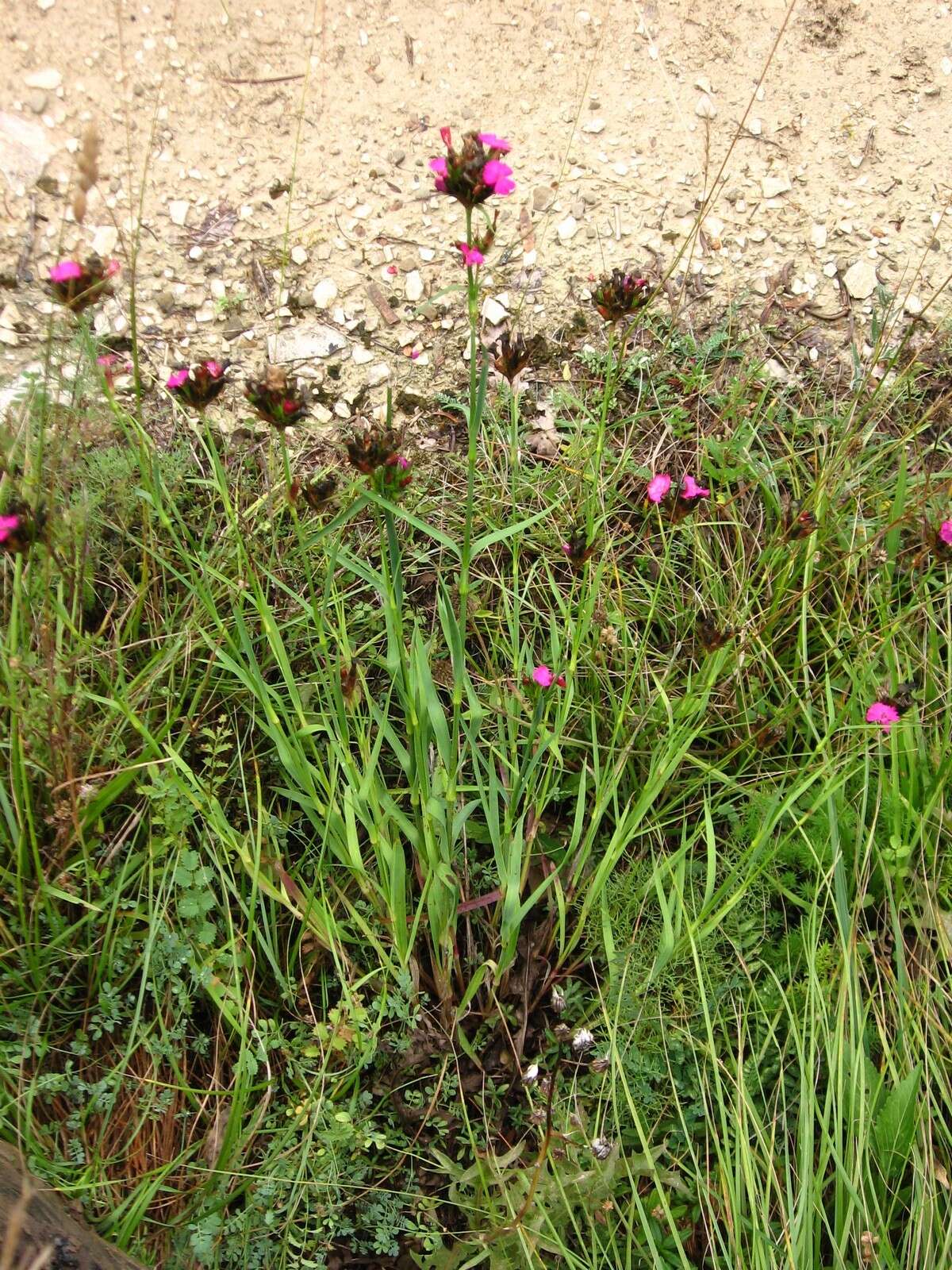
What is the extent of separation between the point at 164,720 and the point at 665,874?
43.2 inches

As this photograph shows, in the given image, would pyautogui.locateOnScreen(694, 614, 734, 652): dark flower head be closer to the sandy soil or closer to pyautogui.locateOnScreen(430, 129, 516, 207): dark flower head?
pyautogui.locateOnScreen(430, 129, 516, 207): dark flower head

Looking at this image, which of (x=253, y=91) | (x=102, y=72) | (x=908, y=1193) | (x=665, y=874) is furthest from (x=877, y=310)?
(x=102, y=72)

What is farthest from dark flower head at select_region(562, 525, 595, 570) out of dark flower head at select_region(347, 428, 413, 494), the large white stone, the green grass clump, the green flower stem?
the large white stone

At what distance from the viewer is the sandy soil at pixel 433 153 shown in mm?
2436

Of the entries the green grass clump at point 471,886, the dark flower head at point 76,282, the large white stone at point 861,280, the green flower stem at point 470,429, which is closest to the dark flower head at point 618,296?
the green grass clump at point 471,886

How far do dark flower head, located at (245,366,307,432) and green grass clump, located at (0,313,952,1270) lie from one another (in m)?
0.16

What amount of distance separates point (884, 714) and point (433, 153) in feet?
6.56

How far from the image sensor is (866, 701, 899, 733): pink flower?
1.61 meters

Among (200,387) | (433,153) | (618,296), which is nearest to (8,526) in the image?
(200,387)

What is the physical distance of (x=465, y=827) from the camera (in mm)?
1820

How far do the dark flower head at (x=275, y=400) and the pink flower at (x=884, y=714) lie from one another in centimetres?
114

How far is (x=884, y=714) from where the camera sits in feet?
5.33

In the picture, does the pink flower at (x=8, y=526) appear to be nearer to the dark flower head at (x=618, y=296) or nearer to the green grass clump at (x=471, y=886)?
the green grass clump at (x=471, y=886)

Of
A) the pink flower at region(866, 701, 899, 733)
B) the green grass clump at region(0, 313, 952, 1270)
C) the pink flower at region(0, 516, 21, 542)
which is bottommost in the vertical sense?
the green grass clump at region(0, 313, 952, 1270)
